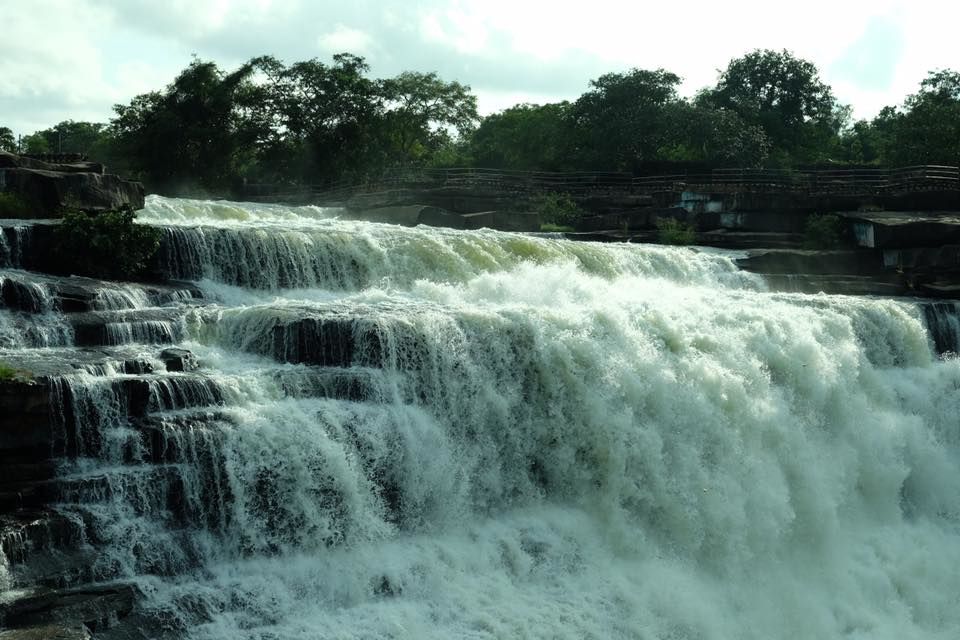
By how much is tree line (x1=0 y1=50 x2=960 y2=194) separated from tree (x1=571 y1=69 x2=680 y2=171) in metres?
0.05

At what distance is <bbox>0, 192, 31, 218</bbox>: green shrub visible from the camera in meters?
18.1

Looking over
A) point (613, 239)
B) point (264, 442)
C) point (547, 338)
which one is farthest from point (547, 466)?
point (613, 239)

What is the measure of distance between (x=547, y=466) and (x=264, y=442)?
4.33 metres

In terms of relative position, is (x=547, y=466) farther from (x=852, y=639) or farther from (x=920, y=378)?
(x=920, y=378)

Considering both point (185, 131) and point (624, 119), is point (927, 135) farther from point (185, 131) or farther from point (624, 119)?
point (185, 131)

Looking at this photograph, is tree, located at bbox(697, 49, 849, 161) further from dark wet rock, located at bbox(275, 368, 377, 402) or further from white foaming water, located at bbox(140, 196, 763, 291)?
dark wet rock, located at bbox(275, 368, 377, 402)

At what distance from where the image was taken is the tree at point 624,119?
41.0 metres

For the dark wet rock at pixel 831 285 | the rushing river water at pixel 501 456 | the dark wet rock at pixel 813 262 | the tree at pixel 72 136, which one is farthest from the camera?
the tree at pixel 72 136

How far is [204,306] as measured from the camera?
49.4 feet

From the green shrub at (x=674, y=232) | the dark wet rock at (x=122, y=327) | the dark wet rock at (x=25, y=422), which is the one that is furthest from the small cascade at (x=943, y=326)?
the dark wet rock at (x=25, y=422)

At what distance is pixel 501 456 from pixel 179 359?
14.5 feet

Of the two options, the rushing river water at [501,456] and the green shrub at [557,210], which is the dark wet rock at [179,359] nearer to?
the rushing river water at [501,456]

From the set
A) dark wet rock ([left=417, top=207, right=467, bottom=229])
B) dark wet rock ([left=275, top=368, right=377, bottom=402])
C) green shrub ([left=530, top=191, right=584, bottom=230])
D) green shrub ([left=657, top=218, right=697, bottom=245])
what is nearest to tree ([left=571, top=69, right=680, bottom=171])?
green shrub ([left=530, top=191, right=584, bottom=230])

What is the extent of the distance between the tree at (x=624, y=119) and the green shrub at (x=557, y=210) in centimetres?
666
